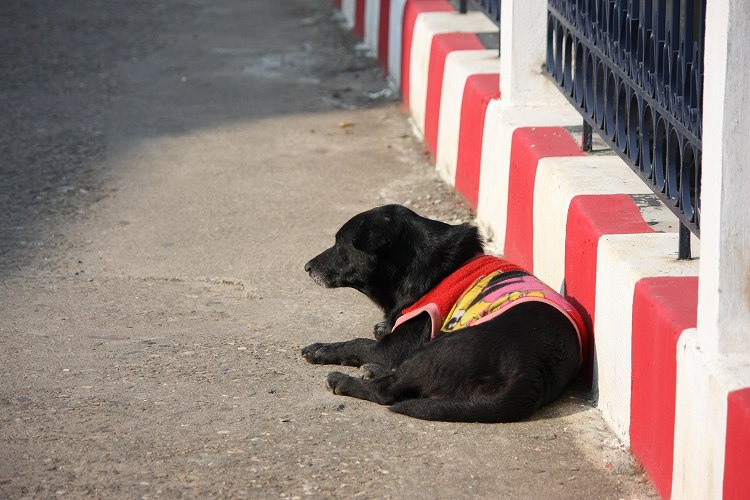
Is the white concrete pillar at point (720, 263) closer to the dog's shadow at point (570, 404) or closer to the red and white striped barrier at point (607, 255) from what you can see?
the red and white striped barrier at point (607, 255)

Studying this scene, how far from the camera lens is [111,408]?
3.64 meters

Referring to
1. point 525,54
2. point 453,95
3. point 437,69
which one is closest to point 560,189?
point 525,54

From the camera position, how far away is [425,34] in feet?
22.7

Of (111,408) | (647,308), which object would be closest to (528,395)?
(647,308)

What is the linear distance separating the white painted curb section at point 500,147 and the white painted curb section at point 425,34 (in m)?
1.55

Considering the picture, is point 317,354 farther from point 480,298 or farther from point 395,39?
point 395,39

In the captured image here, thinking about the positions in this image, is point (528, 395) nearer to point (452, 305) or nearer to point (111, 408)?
point (452, 305)

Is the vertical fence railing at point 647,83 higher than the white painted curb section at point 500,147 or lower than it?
higher

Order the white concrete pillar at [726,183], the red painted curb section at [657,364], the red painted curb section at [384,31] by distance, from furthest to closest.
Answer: the red painted curb section at [384,31] < the red painted curb section at [657,364] < the white concrete pillar at [726,183]

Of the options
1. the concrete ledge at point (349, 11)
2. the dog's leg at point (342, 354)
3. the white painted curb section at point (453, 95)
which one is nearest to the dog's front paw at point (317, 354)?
the dog's leg at point (342, 354)

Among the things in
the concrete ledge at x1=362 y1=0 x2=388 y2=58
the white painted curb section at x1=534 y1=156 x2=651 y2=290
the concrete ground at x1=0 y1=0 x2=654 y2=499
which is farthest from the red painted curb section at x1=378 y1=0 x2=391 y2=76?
the white painted curb section at x1=534 y1=156 x2=651 y2=290

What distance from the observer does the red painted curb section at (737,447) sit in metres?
2.49

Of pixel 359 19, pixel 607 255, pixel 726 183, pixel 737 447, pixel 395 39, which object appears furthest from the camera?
pixel 359 19

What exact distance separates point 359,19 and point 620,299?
6.43m
